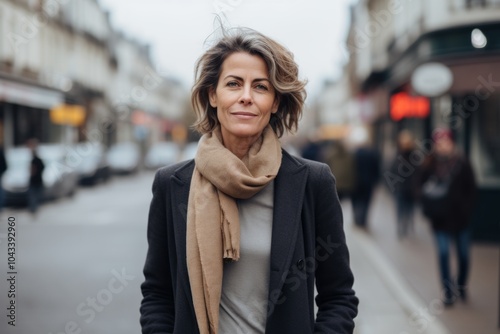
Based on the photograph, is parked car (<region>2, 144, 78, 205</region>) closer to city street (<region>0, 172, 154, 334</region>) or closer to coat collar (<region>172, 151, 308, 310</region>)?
city street (<region>0, 172, 154, 334</region>)

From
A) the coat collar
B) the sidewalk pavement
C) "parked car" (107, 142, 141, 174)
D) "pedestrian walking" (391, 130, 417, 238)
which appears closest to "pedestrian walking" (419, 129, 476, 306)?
the sidewalk pavement

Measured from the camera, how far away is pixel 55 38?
37.3 metres

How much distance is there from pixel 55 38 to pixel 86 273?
30.1m

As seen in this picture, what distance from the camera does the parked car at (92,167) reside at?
28.3 metres

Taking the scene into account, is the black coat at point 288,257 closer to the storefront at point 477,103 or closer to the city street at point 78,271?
the city street at point 78,271

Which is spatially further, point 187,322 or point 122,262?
point 122,262

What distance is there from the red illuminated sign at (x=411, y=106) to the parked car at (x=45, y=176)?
931cm

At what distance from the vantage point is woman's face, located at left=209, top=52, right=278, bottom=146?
92.0 inches

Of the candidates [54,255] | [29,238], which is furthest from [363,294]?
[29,238]

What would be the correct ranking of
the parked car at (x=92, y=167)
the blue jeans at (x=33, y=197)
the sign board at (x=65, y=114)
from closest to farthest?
the blue jeans at (x=33, y=197), the parked car at (x=92, y=167), the sign board at (x=65, y=114)

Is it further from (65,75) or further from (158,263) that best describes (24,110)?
(158,263)

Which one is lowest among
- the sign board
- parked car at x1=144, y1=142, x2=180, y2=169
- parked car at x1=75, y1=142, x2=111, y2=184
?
parked car at x1=144, y1=142, x2=180, y2=169

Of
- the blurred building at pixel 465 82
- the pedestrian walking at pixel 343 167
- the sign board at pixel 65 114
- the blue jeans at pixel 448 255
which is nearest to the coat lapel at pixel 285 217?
the blue jeans at pixel 448 255

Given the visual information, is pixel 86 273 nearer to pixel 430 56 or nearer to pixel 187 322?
pixel 187 322
